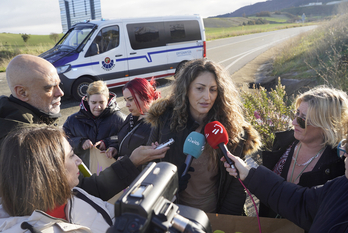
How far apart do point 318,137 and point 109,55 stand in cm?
739

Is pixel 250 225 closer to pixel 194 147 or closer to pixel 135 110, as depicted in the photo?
pixel 194 147

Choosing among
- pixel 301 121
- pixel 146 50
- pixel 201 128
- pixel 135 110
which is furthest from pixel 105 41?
pixel 301 121

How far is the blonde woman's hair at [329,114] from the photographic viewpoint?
182cm

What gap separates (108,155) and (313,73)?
7174mm

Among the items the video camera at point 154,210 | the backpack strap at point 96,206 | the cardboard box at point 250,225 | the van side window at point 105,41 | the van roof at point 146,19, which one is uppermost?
the van roof at point 146,19

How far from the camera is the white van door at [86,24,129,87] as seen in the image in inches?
317

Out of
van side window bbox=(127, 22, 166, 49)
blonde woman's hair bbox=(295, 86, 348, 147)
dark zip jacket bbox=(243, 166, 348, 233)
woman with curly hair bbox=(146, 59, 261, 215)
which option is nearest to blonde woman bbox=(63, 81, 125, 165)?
woman with curly hair bbox=(146, 59, 261, 215)

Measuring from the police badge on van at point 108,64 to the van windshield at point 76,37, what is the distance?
830mm

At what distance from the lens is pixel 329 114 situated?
184 centimetres

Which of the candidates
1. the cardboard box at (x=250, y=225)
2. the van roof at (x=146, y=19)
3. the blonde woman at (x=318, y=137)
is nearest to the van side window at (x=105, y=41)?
the van roof at (x=146, y=19)

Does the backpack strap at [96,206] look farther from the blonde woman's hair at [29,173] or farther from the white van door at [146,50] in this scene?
the white van door at [146,50]

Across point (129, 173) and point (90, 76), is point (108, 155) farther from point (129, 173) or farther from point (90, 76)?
point (90, 76)

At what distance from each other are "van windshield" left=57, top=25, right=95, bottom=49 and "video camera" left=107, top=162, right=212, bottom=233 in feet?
26.3

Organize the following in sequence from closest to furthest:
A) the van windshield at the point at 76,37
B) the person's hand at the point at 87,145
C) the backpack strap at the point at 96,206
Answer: the backpack strap at the point at 96,206 → the person's hand at the point at 87,145 → the van windshield at the point at 76,37
